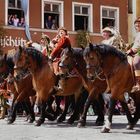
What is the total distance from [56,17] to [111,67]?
68.5 ft

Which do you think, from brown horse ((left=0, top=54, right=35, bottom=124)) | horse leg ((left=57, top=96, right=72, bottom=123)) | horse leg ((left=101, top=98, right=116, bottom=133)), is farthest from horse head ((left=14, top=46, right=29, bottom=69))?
horse leg ((left=101, top=98, right=116, bottom=133))

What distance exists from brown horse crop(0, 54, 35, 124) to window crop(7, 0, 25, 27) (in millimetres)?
15579

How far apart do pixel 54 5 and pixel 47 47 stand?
17.3 metres

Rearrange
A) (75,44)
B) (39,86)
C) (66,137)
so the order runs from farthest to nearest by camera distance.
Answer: (75,44), (39,86), (66,137)

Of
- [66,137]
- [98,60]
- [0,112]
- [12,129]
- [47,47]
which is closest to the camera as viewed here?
[66,137]

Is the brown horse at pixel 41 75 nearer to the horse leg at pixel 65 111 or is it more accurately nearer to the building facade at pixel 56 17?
the horse leg at pixel 65 111

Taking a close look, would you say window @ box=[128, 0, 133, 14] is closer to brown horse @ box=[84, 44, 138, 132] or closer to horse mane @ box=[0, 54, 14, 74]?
horse mane @ box=[0, 54, 14, 74]

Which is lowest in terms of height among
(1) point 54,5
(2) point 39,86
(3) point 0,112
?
(3) point 0,112

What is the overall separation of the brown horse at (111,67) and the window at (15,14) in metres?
18.8

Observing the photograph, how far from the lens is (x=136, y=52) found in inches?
499

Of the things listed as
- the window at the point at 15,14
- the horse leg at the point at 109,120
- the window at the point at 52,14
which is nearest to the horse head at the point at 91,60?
the horse leg at the point at 109,120

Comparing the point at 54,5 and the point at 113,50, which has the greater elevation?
the point at 54,5

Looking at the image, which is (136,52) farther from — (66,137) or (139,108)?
(66,137)

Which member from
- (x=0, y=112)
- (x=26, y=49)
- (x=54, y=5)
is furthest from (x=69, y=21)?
(x=26, y=49)
